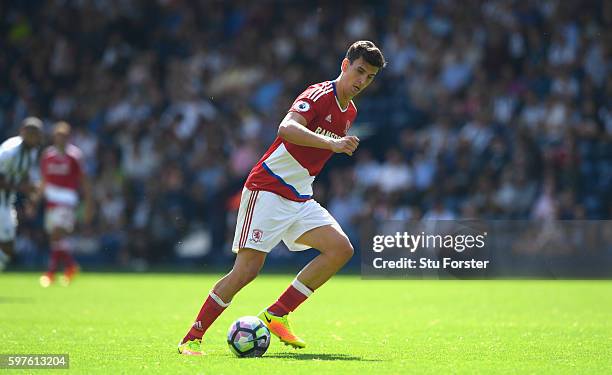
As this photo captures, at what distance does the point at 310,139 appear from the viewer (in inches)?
320

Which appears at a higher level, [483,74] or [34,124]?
[483,74]

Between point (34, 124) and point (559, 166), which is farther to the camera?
point (559, 166)

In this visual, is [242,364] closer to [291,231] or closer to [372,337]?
[291,231]

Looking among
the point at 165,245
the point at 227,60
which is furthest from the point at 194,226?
the point at 227,60

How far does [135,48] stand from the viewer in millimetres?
27938

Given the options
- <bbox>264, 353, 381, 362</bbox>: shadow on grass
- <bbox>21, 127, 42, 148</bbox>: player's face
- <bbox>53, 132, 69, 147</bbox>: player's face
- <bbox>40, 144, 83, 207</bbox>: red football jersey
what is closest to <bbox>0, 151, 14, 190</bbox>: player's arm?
<bbox>21, 127, 42, 148</bbox>: player's face

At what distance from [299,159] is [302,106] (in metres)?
0.49

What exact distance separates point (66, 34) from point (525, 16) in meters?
12.0

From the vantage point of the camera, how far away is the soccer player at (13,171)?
14789 mm

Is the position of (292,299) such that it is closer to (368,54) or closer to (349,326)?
(368,54)

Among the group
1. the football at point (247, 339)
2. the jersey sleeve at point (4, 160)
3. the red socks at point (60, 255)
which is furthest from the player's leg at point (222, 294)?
the red socks at point (60, 255)

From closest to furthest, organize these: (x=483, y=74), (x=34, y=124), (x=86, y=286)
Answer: (x=34, y=124), (x=86, y=286), (x=483, y=74)

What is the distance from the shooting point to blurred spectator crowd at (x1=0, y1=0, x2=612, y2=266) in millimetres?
21375

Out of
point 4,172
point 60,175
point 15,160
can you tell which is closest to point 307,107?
point 15,160
